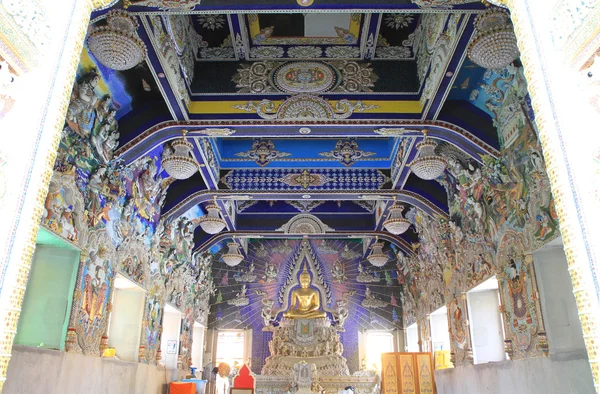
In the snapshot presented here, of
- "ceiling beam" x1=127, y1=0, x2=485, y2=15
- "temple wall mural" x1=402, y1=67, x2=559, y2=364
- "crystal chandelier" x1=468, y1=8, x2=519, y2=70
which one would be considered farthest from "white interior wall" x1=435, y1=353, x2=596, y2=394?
"ceiling beam" x1=127, y1=0, x2=485, y2=15

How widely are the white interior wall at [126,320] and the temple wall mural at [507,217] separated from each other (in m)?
6.17

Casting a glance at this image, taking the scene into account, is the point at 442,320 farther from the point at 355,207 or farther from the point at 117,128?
the point at 117,128

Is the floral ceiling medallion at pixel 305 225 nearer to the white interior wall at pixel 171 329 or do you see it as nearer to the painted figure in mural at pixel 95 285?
the white interior wall at pixel 171 329

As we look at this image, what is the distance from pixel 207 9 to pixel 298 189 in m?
5.64

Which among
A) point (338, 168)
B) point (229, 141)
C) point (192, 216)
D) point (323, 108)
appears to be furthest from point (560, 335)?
point (192, 216)

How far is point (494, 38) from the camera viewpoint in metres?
4.36

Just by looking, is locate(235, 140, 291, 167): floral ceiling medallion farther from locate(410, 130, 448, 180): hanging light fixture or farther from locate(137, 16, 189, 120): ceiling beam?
locate(410, 130, 448, 180): hanging light fixture

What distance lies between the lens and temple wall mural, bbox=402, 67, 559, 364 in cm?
552

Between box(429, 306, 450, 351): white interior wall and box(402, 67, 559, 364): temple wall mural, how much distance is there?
2.30 meters

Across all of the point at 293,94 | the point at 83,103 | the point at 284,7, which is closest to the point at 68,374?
the point at 83,103

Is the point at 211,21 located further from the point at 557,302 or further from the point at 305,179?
the point at 557,302

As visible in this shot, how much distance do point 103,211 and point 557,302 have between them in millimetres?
6317

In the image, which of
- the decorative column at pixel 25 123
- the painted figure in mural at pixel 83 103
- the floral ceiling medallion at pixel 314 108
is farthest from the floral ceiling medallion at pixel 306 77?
the decorative column at pixel 25 123

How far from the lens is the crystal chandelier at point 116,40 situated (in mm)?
4520
